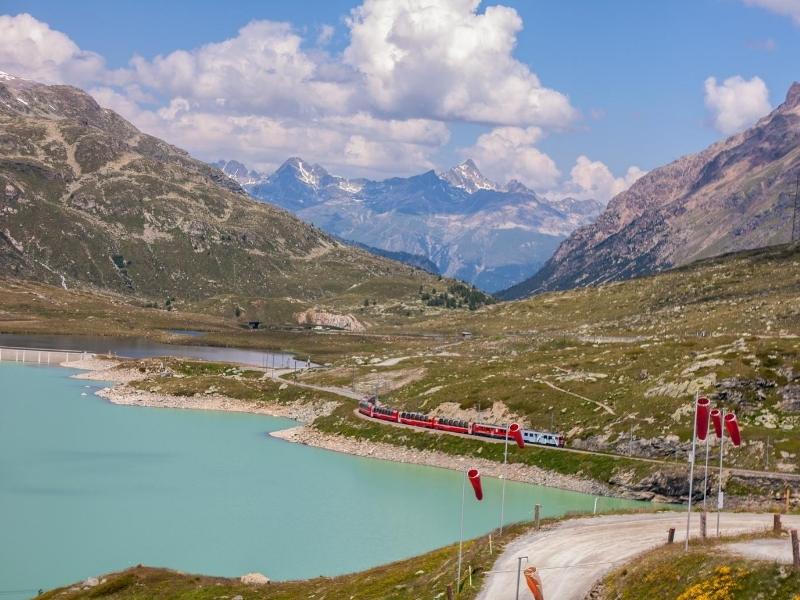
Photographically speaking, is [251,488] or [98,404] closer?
[251,488]

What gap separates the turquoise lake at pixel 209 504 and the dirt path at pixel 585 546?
80.3 feet

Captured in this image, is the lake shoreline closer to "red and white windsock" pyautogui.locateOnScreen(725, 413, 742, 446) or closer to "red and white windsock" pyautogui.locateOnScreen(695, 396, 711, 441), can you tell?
"red and white windsock" pyautogui.locateOnScreen(725, 413, 742, 446)

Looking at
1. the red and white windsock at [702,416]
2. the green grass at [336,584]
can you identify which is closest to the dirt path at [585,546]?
the green grass at [336,584]

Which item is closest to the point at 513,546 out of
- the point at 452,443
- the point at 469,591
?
the point at 469,591

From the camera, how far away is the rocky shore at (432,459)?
345 feet

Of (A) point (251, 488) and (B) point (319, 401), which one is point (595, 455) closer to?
(A) point (251, 488)

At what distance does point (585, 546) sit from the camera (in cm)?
5084

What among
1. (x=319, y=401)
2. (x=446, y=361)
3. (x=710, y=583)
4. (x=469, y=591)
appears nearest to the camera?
(x=710, y=583)

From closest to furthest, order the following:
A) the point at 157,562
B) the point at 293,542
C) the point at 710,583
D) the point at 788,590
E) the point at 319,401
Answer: the point at 788,590 < the point at 710,583 < the point at 157,562 < the point at 293,542 < the point at 319,401

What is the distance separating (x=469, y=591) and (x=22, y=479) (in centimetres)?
8049

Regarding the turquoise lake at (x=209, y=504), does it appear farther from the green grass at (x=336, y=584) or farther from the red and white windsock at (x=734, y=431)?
the red and white windsock at (x=734, y=431)

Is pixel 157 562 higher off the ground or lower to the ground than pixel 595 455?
lower

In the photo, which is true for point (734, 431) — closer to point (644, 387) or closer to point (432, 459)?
point (644, 387)

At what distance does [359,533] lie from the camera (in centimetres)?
8606
